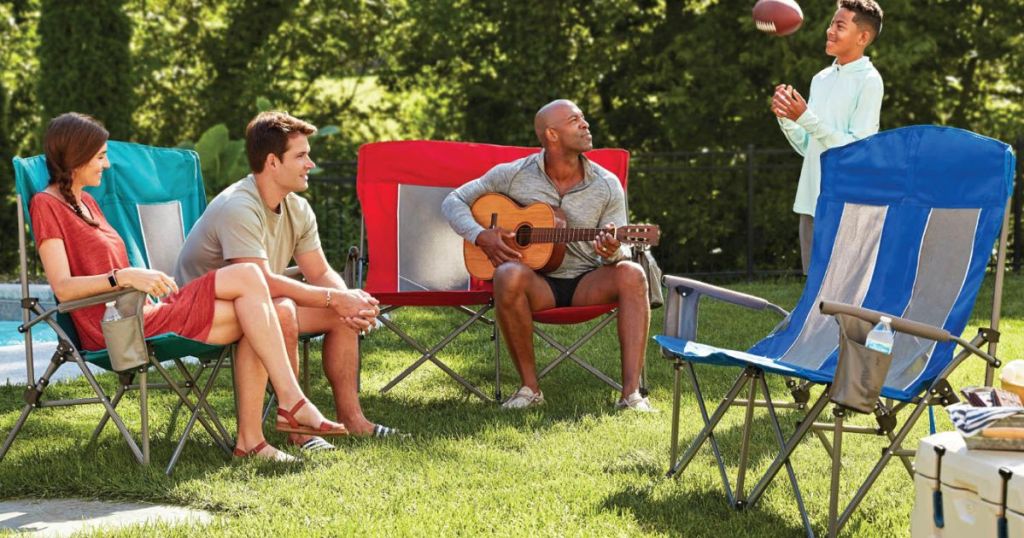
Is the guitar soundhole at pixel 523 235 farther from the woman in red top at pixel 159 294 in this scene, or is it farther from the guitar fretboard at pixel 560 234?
the woman in red top at pixel 159 294

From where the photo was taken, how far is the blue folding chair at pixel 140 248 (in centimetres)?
358

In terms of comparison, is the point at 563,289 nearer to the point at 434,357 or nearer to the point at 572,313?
the point at 572,313

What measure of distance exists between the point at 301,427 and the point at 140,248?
1008 millimetres

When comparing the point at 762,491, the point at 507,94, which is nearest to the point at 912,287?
the point at 762,491

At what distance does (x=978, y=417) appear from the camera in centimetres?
243

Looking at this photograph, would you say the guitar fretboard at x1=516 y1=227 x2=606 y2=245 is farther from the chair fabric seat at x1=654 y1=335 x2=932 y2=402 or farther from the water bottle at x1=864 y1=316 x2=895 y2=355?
the water bottle at x1=864 y1=316 x2=895 y2=355

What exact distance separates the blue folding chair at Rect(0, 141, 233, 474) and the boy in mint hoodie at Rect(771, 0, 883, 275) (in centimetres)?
204

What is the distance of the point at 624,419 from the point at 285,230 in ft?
4.12

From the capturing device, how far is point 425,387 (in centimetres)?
500

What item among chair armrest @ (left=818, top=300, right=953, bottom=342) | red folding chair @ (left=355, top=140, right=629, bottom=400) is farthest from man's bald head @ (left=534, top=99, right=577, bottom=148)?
chair armrest @ (left=818, top=300, right=953, bottom=342)

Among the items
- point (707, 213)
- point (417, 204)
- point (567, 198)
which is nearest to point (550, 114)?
point (567, 198)

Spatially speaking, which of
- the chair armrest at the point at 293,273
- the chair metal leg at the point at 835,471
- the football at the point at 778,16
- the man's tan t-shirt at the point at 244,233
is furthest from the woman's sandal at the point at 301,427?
the football at the point at 778,16

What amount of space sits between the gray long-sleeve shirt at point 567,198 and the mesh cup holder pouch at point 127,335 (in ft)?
5.18

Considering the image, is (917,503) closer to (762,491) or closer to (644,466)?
(762,491)
